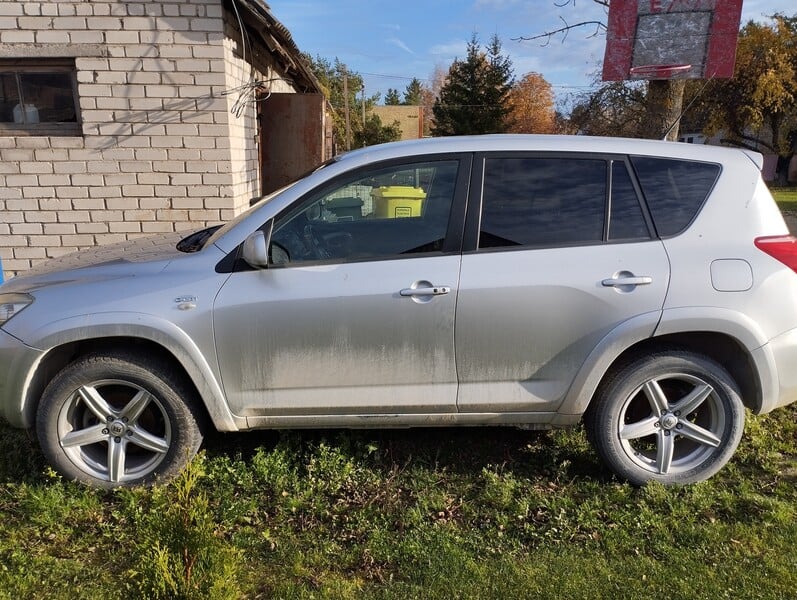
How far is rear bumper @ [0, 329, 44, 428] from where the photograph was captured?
314cm

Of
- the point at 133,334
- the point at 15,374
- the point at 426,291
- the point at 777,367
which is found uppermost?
the point at 426,291

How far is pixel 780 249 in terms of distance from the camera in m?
3.19

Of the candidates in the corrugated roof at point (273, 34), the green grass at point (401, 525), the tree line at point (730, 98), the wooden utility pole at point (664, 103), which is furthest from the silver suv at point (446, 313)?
the tree line at point (730, 98)

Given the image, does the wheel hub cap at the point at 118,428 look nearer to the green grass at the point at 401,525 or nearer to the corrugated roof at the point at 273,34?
the green grass at the point at 401,525

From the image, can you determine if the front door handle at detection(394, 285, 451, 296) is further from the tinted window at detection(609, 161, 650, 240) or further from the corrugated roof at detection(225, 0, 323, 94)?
the corrugated roof at detection(225, 0, 323, 94)

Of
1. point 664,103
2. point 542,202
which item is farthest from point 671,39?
point 542,202

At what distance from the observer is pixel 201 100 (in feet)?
21.8

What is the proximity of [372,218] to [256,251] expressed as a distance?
67cm

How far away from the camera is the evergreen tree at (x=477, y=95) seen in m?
33.6

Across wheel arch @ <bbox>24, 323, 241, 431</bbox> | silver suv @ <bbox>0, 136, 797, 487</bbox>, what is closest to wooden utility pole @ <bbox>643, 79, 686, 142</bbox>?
silver suv @ <bbox>0, 136, 797, 487</bbox>

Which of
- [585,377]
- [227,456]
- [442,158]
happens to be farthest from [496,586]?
[442,158]

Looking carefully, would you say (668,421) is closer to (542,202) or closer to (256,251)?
(542,202)

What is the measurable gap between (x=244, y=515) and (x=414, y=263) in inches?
61.9

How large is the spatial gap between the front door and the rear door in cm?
12
